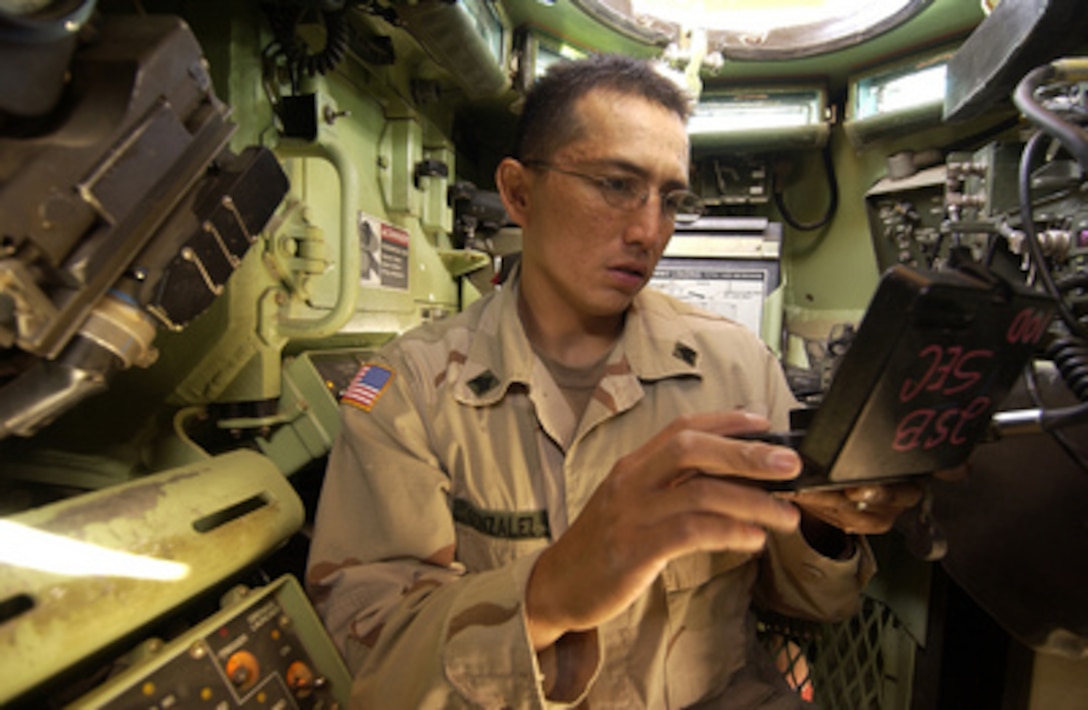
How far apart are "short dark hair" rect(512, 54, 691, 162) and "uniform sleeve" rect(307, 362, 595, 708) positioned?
722 mm

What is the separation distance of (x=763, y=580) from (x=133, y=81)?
1.55 metres

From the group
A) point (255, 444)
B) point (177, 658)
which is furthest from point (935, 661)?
point (255, 444)

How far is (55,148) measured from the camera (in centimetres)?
77

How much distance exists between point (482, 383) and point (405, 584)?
442mm

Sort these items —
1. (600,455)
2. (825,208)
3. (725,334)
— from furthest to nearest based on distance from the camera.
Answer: (825,208) → (725,334) → (600,455)

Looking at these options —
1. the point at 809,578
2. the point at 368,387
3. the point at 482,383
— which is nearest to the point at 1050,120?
the point at 809,578

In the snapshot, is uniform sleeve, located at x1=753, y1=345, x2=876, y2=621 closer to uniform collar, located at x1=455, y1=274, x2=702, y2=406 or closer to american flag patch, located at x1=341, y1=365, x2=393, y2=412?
uniform collar, located at x1=455, y1=274, x2=702, y2=406

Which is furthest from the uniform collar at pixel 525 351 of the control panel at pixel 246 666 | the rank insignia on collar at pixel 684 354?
the control panel at pixel 246 666

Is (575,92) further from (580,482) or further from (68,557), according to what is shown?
(68,557)

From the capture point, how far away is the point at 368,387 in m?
1.25

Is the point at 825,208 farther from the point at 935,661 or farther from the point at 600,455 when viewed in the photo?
the point at 600,455

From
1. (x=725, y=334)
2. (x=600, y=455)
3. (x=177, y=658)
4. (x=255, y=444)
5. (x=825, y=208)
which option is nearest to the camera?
(x=177, y=658)

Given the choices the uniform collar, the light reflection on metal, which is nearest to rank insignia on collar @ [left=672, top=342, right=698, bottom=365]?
the uniform collar

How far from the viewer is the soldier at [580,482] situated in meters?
0.72
